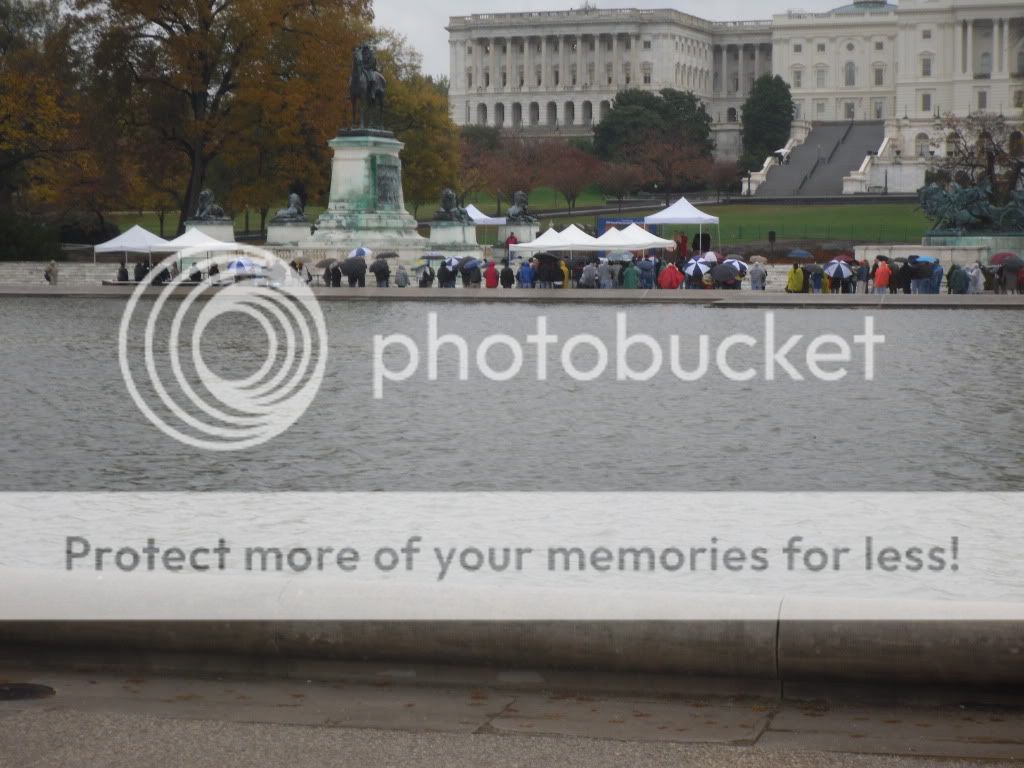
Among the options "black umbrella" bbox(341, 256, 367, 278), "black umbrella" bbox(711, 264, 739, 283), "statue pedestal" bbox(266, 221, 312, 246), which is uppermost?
"statue pedestal" bbox(266, 221, 312, 246)

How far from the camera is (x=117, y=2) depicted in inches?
2608

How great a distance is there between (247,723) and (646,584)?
137 inches

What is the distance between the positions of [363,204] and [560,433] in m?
40.1

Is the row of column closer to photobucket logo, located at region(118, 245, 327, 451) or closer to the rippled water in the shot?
photobucket logo, located at region(118, 245, 327, 451)

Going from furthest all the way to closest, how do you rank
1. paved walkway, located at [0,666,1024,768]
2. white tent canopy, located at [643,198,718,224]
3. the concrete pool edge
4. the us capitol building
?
1. the us capitol building
2. white tent canopy, located at [643,198,718,224]
3. the concrete pool edge
4. paved walkway, located at [0,666,1024,768]

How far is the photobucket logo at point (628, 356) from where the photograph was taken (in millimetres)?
22672

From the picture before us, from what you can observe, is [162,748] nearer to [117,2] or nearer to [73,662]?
[73,662]

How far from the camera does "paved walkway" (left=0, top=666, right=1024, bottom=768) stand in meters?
6.31

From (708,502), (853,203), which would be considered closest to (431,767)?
(708,502)

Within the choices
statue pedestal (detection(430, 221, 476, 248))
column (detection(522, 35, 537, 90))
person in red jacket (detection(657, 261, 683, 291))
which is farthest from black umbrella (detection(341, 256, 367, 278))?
column (detection(522, 35, 537, 90))

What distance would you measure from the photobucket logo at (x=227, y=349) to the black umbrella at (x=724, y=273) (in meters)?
9.66

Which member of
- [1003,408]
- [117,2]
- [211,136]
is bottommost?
[1003,408]

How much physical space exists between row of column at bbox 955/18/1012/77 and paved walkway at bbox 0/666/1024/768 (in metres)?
171

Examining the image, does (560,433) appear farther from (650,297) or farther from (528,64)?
(528,64)
